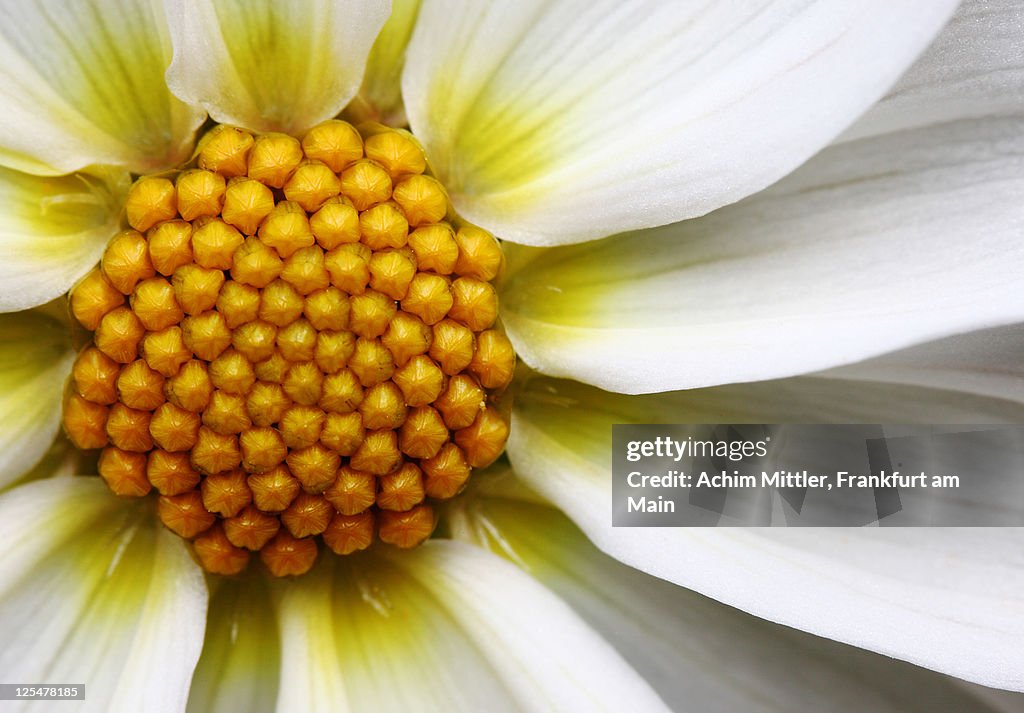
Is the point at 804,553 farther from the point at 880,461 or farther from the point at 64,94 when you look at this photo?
the point at 64,94

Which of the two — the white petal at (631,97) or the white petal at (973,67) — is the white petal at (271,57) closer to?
the white petal at (631,97)

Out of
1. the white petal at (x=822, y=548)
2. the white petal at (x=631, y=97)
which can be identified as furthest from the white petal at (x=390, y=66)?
the white petal at (x=822, y=548)

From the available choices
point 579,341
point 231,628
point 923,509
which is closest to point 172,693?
point 231,628

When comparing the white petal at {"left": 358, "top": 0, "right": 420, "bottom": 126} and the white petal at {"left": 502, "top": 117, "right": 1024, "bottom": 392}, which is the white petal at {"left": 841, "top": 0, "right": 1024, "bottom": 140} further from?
the white petal at {"left": 358, "top": 0, "right": 420, "bottom": 126}

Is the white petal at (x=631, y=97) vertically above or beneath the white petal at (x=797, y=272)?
above

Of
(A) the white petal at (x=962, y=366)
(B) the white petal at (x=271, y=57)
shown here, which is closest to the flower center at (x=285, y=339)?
(B) the white petal at (x=271, y=57)

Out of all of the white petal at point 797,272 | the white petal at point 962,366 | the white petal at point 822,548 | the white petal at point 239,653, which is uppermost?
the white petal at point 797,272
